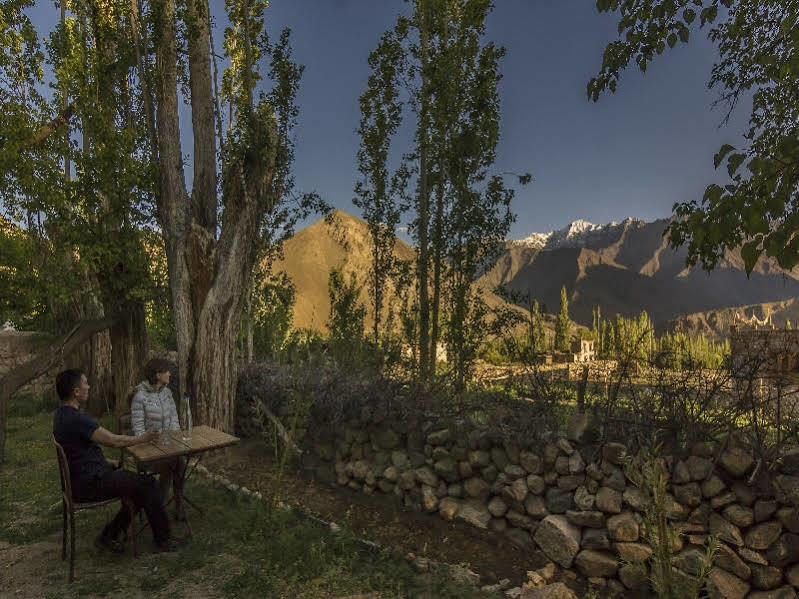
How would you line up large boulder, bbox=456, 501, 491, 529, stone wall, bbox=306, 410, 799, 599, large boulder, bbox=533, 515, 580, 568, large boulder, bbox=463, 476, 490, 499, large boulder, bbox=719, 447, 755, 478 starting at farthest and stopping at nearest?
large boulder, bbox=463, 476, 490, 499 → large boulder, bbox=456, 501, 491, 529 → large boulder, bbox=533, 515, 580, 568 → large boulder, bbox=719, 447, 755, 478 → stone wall, bbox=306, 410, 799, 599

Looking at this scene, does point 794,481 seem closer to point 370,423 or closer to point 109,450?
point 370,423

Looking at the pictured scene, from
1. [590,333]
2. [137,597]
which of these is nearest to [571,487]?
[137,597]

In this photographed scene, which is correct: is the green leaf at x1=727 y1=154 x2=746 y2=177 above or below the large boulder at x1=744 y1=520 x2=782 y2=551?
above

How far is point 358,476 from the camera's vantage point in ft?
23.3

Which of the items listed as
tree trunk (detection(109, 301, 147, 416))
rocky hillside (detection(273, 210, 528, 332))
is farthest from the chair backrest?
rocky hillside (detection(273, 210, 528, 332))

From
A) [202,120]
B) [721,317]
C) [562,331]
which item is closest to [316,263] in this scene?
[562,331]

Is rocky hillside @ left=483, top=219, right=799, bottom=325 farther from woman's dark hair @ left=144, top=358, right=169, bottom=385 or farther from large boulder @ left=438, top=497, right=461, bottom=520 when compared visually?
woman's dark hair @ left=144, top=358, right=169, bottom=385

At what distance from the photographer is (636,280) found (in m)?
137

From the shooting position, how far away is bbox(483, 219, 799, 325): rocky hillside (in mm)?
128875

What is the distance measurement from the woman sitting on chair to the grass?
0.65 m

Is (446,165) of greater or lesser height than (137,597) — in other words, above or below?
above

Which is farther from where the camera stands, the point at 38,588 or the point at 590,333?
the point at 590,333

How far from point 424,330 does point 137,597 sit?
320 inches

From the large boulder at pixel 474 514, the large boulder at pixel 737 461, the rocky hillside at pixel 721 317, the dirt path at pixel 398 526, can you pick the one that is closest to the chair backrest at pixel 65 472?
the dirt path at pixel 398 526
